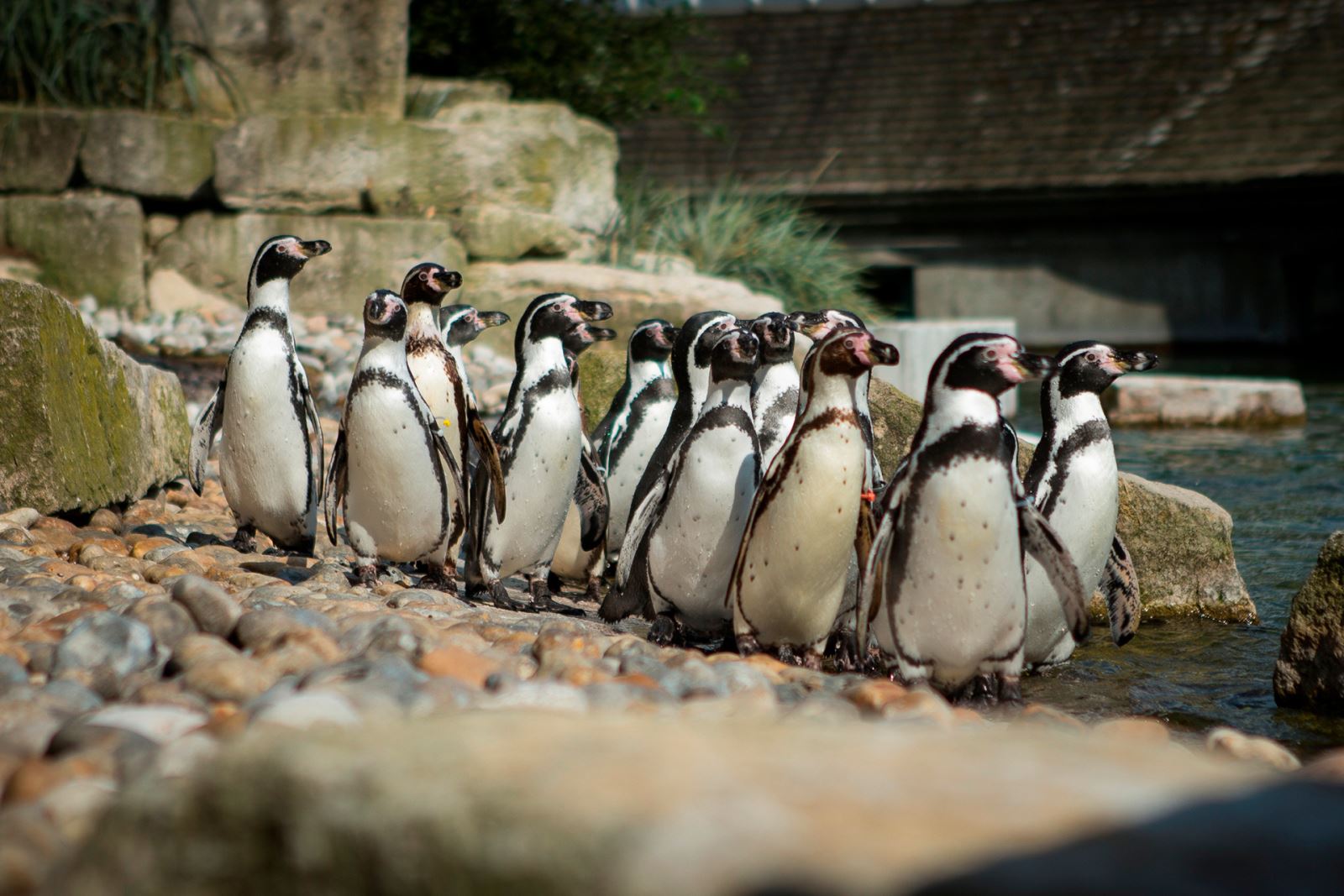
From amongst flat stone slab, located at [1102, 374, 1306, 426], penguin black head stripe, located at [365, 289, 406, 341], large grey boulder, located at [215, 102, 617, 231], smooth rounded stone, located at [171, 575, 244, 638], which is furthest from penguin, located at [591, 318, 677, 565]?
flat stone slab, located at [1102, 374, 1306, 426]

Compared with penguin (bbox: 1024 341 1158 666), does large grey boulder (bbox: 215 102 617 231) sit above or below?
above

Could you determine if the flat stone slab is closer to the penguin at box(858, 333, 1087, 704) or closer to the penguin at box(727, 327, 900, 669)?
the penguin at box(727, 327, 900, 669)

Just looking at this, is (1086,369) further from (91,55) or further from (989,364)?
(91,55)

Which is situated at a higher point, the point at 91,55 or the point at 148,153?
the point at 91,55

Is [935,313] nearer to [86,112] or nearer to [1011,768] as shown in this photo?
[86,112]

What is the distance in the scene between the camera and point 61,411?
5.29 metres

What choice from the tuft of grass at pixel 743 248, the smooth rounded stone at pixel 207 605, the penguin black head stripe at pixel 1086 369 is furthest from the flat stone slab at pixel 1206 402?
the smooth rounded stone at pixel 207 605

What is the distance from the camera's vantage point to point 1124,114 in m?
21.0

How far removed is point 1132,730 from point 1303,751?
1194 mm

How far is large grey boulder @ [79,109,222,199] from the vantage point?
35.6 feet

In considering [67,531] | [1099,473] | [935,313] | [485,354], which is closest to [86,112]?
[485,354]

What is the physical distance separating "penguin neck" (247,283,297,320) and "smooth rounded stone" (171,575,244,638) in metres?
2.10

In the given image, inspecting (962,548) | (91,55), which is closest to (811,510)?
Answer: (962,548)

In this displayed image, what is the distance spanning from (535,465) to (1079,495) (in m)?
1.94
